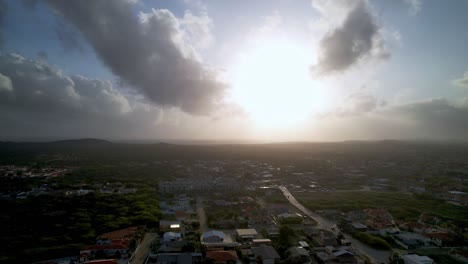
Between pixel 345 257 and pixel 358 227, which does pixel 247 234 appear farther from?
pixel 358 227

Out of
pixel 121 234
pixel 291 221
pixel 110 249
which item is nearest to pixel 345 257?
pixel 291 221

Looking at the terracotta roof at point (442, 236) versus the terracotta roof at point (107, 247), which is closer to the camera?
the terracotta roof at point (107, 247)

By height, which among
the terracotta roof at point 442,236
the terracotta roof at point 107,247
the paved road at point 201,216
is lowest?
the paved road at point 201,216

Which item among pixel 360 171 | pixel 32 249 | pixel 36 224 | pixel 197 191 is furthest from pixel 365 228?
pixel 360 171

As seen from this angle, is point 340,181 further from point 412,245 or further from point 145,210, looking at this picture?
point 145,210

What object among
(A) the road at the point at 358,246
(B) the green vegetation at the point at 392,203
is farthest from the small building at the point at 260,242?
(B) the green vegetation at the point at 392,203

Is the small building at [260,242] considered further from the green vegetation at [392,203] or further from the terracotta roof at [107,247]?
the green vegetation at [392,203]
